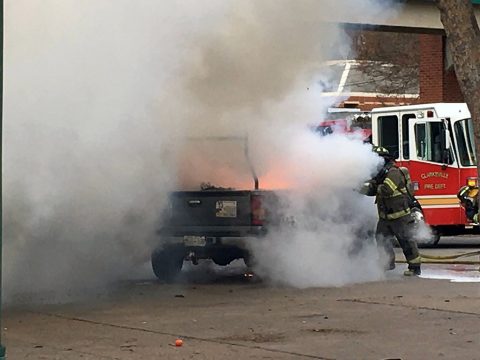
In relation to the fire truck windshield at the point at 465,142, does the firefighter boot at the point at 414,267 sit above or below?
below

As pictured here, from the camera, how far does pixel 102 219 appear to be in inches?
413

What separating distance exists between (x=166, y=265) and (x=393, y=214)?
301 centimetres

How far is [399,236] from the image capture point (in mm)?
→ 13117

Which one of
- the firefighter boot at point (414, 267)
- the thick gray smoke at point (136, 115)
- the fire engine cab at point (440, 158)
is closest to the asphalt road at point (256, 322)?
the firefighter boot at point (414, 267)

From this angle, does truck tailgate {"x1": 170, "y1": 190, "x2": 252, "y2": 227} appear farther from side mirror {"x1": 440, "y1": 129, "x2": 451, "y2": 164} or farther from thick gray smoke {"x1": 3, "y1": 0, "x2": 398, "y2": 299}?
side mirror {"x1": 440, "y1": 129, "x2": 451, "y2": 164}

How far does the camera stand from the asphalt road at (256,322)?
25.8 feet

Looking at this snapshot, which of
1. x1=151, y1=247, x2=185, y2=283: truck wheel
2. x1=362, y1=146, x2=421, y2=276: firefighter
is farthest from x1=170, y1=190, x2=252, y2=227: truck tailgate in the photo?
x1=362, y1=146, x2=421, y2=276: firefighter

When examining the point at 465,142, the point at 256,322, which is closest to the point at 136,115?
the point at 256,322

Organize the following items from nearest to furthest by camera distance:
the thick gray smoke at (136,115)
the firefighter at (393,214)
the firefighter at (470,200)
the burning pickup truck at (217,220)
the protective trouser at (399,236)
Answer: the thick gray smoke at (136,115)
the burning pickup truck at (217,220)
the firefighter at (393,214)
the protective trouser at (399,236)
the firefighter at (470,200)

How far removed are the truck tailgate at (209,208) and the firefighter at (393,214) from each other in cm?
202

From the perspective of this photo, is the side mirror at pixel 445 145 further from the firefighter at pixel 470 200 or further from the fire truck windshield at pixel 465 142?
the firefighter at pixel 470 200

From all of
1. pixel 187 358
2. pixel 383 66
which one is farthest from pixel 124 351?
pixel 383 66

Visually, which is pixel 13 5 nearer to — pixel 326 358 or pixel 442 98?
pixel 326 358

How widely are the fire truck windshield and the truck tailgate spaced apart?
8225 millimetres
